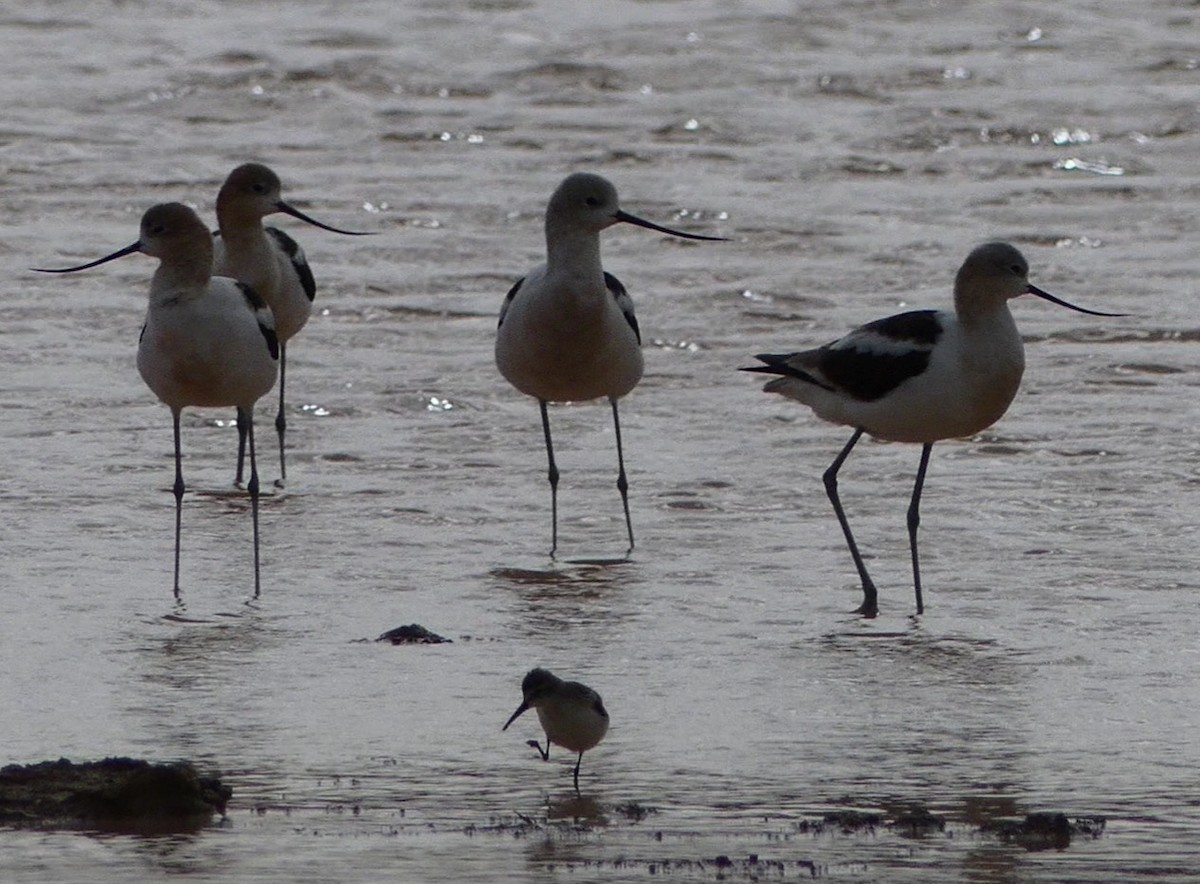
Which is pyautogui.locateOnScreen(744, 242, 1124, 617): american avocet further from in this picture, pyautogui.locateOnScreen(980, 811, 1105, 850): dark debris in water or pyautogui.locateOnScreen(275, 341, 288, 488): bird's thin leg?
pyautogui.locateOnScreen(980, 811, 1105, 850): dark debris in water

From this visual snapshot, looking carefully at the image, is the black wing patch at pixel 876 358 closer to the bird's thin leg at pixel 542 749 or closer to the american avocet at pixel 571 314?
the american avocet at pixel 571 314

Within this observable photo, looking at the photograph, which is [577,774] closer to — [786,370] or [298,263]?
[786,370]

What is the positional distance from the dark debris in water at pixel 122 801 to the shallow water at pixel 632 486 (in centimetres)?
8

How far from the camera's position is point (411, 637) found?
6750 millimetres

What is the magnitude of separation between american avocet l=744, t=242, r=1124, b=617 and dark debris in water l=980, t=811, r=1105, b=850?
8.08 feet

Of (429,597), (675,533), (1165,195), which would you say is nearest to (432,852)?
(429,597)

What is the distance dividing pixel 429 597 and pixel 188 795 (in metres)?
2.30

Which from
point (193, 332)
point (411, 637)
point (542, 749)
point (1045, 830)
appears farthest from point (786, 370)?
point (1045, 830)

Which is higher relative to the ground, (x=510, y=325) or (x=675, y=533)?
(x=510, y=325)

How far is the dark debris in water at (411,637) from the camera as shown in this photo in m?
6.75

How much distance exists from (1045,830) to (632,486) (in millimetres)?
4130

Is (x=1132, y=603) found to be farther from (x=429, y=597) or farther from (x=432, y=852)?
(x=432, y=852)

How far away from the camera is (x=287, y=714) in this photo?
19.7ft

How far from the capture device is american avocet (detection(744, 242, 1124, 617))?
7766 millimetres
